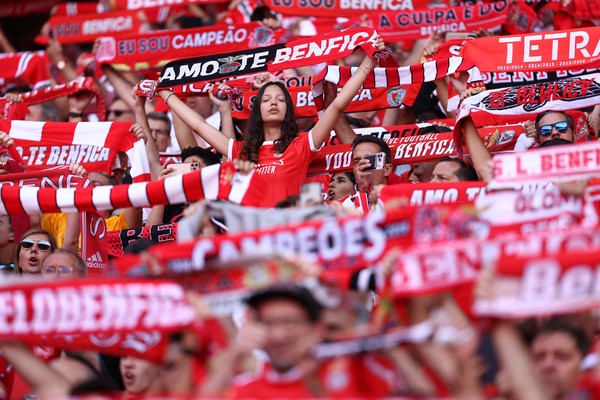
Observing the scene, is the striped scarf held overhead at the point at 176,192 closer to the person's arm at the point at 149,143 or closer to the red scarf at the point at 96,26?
the person's arm at the point at 149,143

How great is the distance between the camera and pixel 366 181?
796cm

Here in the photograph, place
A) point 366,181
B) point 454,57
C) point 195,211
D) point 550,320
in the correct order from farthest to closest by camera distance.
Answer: point 454,57 < point 366,181 < point 195,211 < point 550,320

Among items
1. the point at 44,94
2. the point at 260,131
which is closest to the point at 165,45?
the point at 44,94

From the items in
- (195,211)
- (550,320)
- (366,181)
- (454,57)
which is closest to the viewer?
(550,320)

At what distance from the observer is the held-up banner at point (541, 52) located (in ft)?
27.3

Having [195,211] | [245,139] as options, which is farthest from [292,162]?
[195,211]

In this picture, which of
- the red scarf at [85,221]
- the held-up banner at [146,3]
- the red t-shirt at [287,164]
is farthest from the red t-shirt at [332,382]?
the held-up banner at [146,3]

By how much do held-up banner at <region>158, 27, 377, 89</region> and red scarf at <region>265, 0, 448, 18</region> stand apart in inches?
56.8

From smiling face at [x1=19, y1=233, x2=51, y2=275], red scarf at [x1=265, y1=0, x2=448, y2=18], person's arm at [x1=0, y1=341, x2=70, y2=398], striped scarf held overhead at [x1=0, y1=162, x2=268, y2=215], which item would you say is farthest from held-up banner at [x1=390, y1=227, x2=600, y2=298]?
red scarf at [x1=265, y1=0, x2=448, y2=18]

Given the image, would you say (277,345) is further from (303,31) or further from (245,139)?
(303,31)

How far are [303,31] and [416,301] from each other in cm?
601

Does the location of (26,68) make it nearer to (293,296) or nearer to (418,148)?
(418,148)

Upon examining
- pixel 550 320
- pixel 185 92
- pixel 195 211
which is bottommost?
pixel 550 320

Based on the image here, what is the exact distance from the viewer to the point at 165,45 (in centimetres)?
1044
